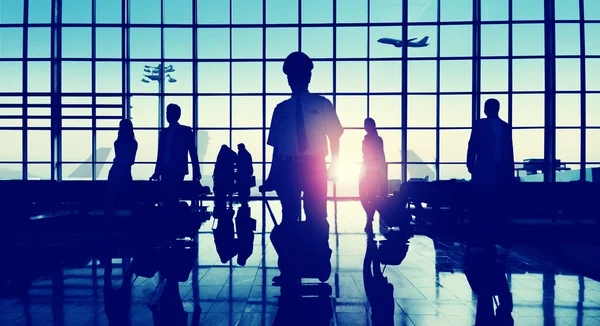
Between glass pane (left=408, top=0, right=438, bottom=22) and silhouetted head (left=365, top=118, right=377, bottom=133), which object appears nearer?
silhouetted head (left=365, top=118, right=377, bottom=133)

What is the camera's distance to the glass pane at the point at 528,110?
579 inches

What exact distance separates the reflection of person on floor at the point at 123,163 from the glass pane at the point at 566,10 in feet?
44.9

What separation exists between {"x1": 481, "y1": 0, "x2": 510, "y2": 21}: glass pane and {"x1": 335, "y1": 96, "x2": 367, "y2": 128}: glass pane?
4576 mm

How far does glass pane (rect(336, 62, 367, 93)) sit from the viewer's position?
15.1 m

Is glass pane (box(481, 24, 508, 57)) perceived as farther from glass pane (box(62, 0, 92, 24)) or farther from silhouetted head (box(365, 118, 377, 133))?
glass pane (box(62, 0, 92, 24))

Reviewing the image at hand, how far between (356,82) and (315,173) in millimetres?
12145

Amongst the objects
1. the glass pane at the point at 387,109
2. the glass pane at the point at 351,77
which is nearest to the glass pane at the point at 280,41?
the glass pane at the point at 351,77

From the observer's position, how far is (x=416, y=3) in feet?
50.3

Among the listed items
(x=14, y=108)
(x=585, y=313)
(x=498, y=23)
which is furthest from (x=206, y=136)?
(x=585, y=313)

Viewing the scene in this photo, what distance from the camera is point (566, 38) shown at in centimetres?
1477

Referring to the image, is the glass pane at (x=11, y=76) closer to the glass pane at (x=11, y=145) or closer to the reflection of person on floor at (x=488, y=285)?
the glass pane at (x=11, y=145)

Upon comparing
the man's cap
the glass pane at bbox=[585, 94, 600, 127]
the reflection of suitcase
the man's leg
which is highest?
the glass pane at bbox=[585, 94, 600, 127]

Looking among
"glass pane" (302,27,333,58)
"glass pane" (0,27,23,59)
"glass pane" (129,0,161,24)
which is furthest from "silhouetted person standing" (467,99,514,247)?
"glass pane" (0,27,23,59)

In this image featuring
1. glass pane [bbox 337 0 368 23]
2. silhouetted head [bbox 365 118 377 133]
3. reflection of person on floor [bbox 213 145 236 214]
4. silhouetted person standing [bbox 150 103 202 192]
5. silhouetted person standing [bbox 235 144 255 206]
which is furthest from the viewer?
glass pane [bbox 337 0 368 23]
